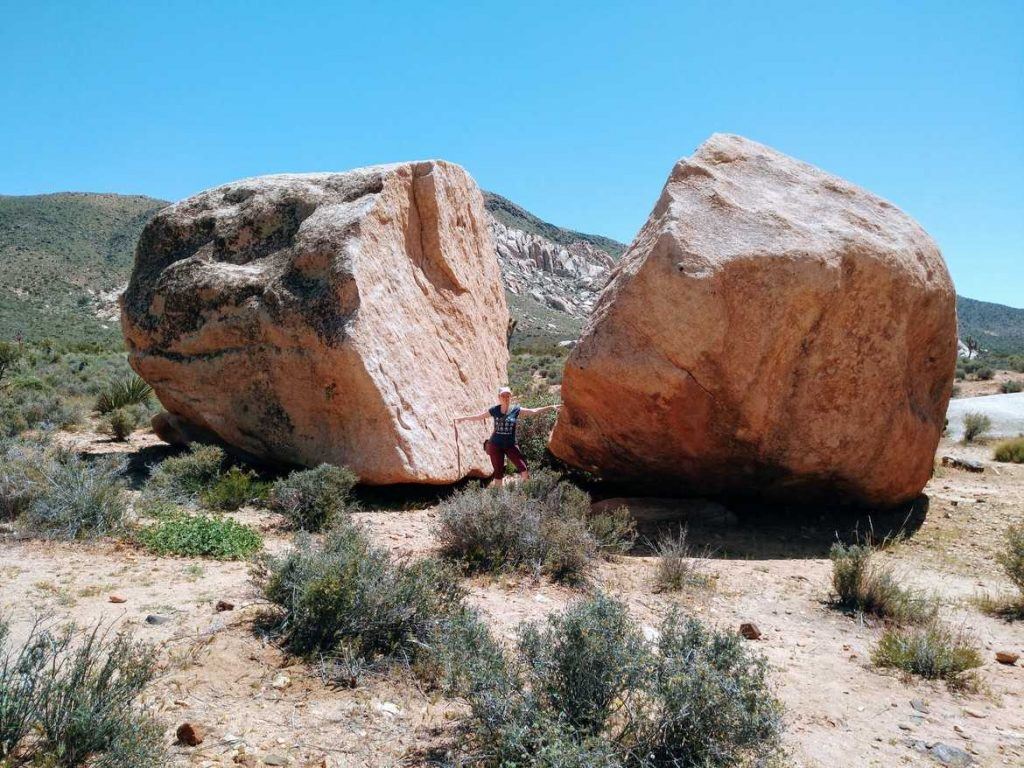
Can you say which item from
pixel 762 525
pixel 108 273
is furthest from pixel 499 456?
pixel 108 273

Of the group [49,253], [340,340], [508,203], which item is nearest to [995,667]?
[340,340]

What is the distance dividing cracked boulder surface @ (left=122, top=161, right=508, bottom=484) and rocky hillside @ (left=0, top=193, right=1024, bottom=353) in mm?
26858

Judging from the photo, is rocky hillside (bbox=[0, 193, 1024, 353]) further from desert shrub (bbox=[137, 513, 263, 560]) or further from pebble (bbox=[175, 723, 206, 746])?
pebble (bbox=[175, 723, 206, 746])

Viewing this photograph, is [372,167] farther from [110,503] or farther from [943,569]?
[943,569]

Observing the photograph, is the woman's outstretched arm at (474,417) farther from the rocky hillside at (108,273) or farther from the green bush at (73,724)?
the rocky hillside at (108,273)

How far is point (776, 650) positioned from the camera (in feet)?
14.5

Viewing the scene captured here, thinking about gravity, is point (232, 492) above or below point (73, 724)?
below

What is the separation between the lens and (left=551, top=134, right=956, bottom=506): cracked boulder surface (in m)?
6.38

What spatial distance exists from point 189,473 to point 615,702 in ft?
18.8

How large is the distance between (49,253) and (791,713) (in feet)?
171

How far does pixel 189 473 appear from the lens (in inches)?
299

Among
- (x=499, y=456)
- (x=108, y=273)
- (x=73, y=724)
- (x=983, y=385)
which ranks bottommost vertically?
(x=73, y=724)

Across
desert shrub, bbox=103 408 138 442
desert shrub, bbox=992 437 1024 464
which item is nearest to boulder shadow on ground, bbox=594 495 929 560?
desert shrub, bbox=992 437 1024 464

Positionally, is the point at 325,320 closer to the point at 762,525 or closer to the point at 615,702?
the point at 762,525
